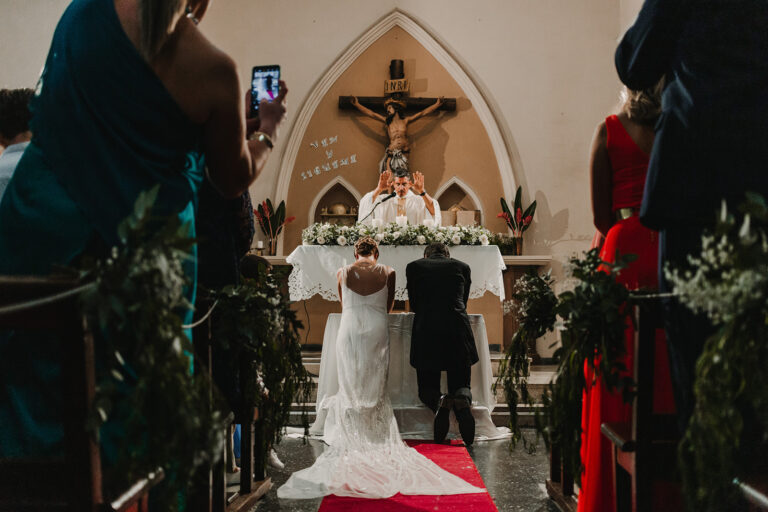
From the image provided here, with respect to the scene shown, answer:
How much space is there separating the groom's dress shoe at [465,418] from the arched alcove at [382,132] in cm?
483

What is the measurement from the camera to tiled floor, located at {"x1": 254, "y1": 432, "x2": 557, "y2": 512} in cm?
335

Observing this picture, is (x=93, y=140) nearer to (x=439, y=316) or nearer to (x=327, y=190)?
(x=439, y=316)

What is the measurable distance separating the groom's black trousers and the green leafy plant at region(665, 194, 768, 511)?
3656 millimetres

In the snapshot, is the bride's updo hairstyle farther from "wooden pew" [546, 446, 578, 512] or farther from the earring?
the earring

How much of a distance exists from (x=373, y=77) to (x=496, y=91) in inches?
71.6

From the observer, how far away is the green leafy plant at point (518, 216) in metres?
8.84

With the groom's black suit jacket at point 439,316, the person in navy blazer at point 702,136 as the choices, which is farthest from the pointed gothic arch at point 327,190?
the person in navy blazer at point 702,136

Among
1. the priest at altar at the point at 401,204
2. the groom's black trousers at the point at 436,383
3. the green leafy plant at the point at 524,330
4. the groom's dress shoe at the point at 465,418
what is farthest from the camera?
the priest at altar at the point at 401,204

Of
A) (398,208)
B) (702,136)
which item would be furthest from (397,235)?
(702,136)

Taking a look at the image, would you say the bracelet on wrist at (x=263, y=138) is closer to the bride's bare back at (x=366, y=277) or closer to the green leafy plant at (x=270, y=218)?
the bride's bare back at (x=366, y=277)

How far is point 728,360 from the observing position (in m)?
1.20

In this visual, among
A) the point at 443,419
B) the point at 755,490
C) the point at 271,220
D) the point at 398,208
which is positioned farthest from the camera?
the point at 271,220

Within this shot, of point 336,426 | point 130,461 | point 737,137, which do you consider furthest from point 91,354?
point 336,426

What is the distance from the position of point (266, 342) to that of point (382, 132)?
24.9 feet
